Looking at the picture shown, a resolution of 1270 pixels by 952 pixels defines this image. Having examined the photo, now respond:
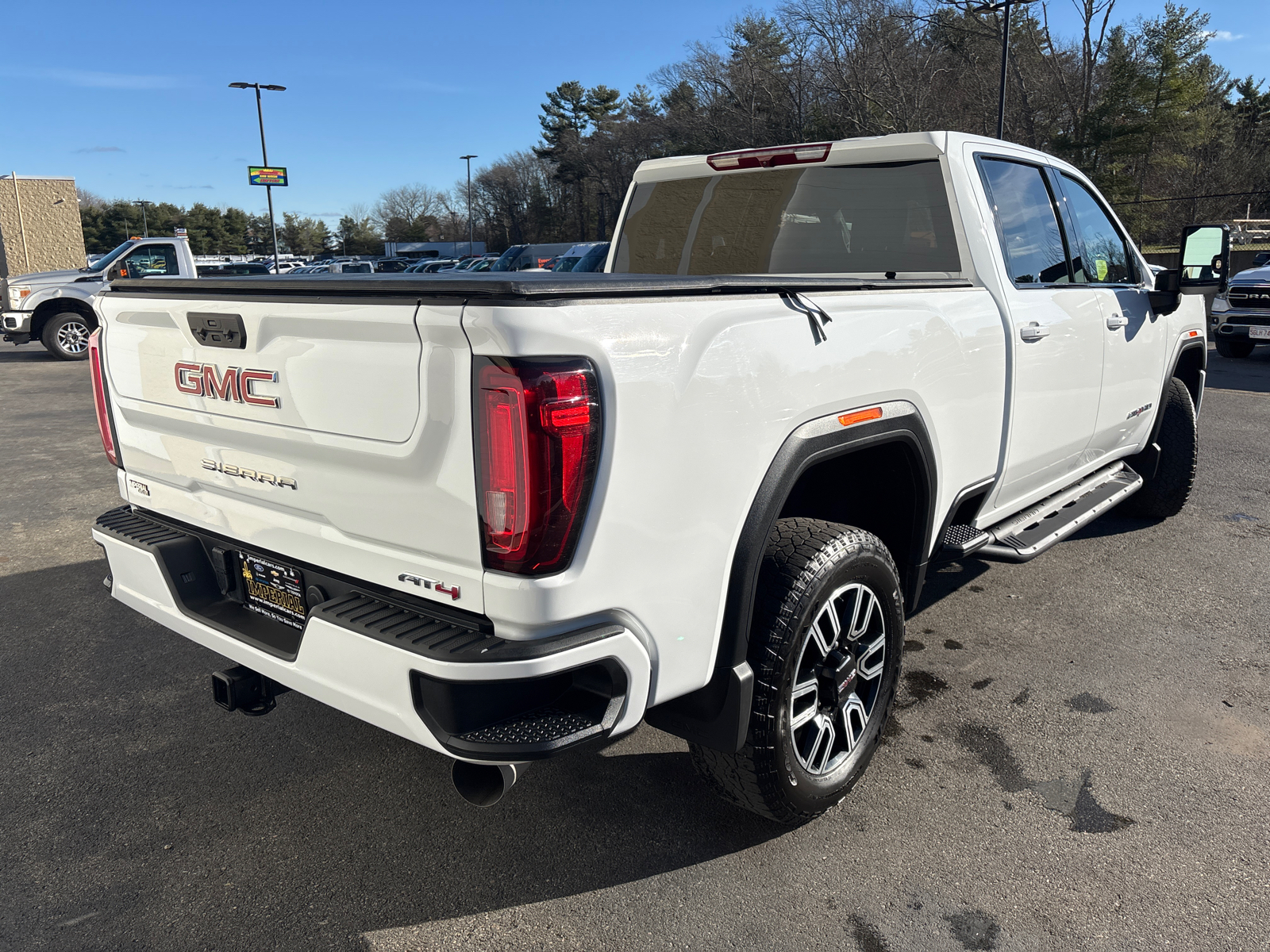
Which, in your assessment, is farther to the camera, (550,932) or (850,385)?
(850,385)

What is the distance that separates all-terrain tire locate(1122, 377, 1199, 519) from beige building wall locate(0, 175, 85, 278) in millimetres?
31981

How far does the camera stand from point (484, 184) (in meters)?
89.4

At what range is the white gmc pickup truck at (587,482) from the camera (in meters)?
1.84

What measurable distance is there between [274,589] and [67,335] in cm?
1644

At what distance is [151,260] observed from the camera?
47.0 feet

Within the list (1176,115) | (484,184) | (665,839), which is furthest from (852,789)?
(484,184)

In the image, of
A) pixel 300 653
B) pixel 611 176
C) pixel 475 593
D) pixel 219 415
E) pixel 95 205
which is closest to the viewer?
pixel 475 593

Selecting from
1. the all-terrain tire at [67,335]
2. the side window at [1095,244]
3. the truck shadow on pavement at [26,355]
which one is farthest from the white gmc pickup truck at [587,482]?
the truck shadow on pavement at [26,355]

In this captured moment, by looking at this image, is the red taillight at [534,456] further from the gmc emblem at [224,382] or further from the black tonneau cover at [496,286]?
the gmc emblem at [224,382]

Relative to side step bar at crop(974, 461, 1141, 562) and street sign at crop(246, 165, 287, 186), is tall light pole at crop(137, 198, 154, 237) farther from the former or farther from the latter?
side step bar at crop(974, 461, 1141, 562)

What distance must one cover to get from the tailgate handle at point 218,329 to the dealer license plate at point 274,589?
1.92ft

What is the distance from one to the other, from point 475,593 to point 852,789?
1601 millimetres

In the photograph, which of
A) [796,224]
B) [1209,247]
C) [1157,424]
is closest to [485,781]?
[796,224]

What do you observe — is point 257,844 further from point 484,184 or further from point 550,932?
point 484,184
